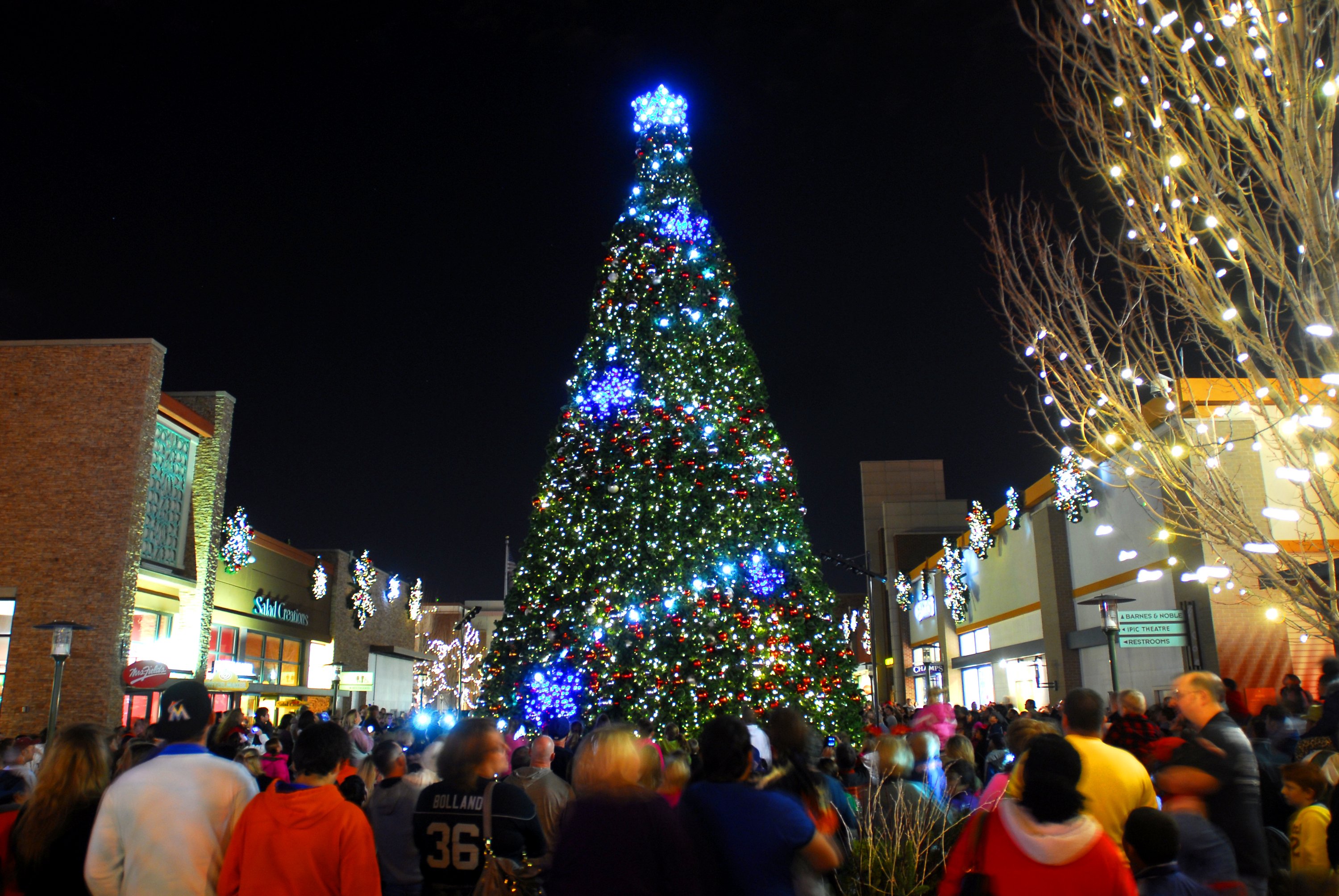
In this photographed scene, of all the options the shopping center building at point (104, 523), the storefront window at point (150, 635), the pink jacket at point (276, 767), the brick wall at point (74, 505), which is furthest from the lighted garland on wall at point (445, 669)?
the pink jacket at point (276, 767)

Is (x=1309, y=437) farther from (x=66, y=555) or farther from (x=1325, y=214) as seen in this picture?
(x=66, y=555)

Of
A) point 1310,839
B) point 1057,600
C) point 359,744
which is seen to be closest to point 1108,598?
point 1310,839

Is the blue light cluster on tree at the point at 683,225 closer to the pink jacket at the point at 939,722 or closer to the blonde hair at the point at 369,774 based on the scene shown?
the pink jacket at the point at 939,722

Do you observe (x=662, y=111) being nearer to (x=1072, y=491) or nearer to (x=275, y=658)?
(x=1072, y=491)

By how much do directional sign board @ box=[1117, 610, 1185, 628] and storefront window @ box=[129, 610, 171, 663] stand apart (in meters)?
23.0

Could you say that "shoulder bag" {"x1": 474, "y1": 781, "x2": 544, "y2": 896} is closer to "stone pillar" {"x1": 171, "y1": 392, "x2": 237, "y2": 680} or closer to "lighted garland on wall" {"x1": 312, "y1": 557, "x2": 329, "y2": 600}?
"stone pillar" {"x1": 171, "y1": 392, "x2": 237, "y2": 680}

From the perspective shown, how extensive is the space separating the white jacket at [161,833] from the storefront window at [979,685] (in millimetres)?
30849

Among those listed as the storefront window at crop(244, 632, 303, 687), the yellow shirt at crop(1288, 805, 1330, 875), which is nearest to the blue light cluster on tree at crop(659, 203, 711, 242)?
the yellow shirt at crop(1288, 805, 1330, 875)

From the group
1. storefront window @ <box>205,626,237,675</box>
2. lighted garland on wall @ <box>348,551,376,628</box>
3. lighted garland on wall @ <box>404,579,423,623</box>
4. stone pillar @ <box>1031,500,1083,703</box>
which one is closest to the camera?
stone pillar @ <box>1031,500,1083,703</box>

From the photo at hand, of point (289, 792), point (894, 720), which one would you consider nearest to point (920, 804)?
point (289, 792)

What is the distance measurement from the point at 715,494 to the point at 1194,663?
11200 millimetres

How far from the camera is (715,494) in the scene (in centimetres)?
1316

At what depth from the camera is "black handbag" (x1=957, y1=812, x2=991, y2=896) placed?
323 cm

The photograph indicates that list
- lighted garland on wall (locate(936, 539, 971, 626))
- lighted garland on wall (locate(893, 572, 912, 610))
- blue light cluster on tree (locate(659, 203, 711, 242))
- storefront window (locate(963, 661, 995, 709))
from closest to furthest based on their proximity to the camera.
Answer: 1. blue light cluster on tree (locate(659, 203, 711, 242))
2. storefront window (locate(963, 661, 995, 709))
3. lighted garland on wall (locate(936, 539, 971, 626))
4. lighted garland on wall (locate(893, 572, 912, 610))
